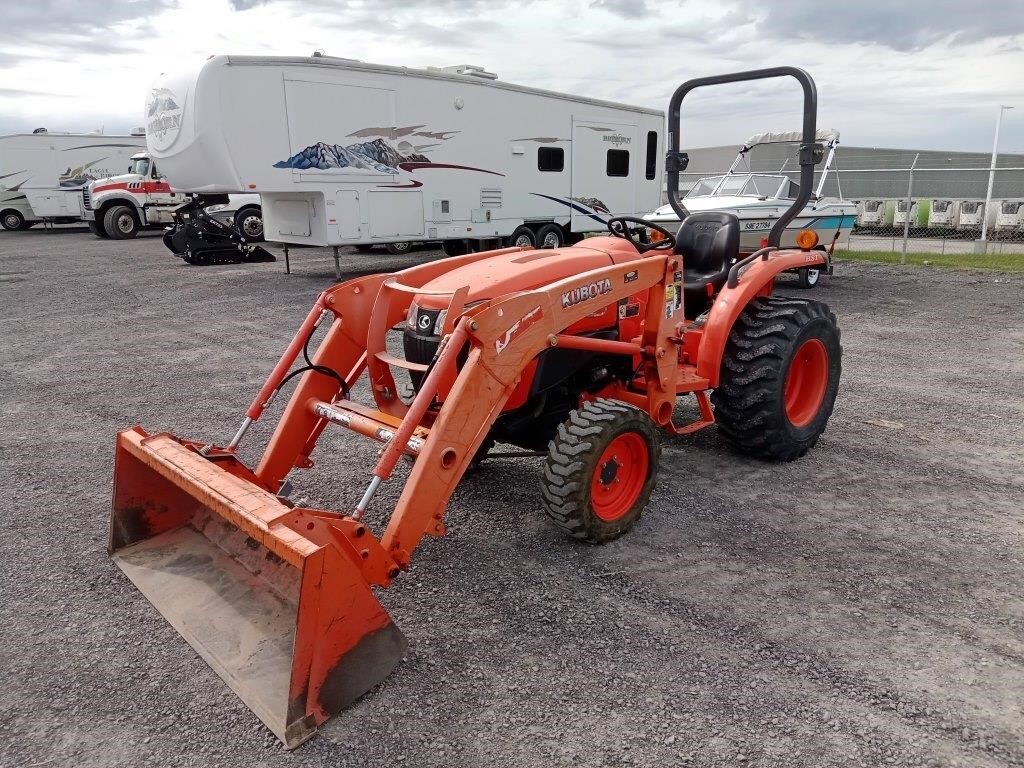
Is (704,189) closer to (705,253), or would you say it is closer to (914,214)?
(705,253)

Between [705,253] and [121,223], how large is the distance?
70.1ft

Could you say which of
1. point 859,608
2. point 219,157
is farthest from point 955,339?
point 219,157

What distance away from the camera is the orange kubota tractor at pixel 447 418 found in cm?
262

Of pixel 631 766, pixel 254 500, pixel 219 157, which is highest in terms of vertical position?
pixel 219 157

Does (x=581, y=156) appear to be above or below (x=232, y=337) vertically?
above

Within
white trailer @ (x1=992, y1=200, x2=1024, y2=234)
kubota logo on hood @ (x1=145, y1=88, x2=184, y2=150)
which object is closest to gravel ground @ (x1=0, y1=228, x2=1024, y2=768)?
kubota logo on hood @ (x1=145, y1=88, x2=184, y2=150)

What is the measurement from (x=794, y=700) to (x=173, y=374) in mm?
6148

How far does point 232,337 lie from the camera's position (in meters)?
8.62

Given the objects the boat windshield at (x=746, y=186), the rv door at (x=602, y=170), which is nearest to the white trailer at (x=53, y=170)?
the rv door at (x=602, y=170)

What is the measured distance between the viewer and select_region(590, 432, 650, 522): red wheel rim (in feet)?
11.8

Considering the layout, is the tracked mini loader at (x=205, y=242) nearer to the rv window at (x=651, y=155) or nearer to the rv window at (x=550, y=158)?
the rv window at (x=550, y=158)

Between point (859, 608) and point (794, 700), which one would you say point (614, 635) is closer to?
point (794, 700)

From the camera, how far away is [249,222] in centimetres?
1859

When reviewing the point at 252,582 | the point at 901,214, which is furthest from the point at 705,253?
the point at 901,214
